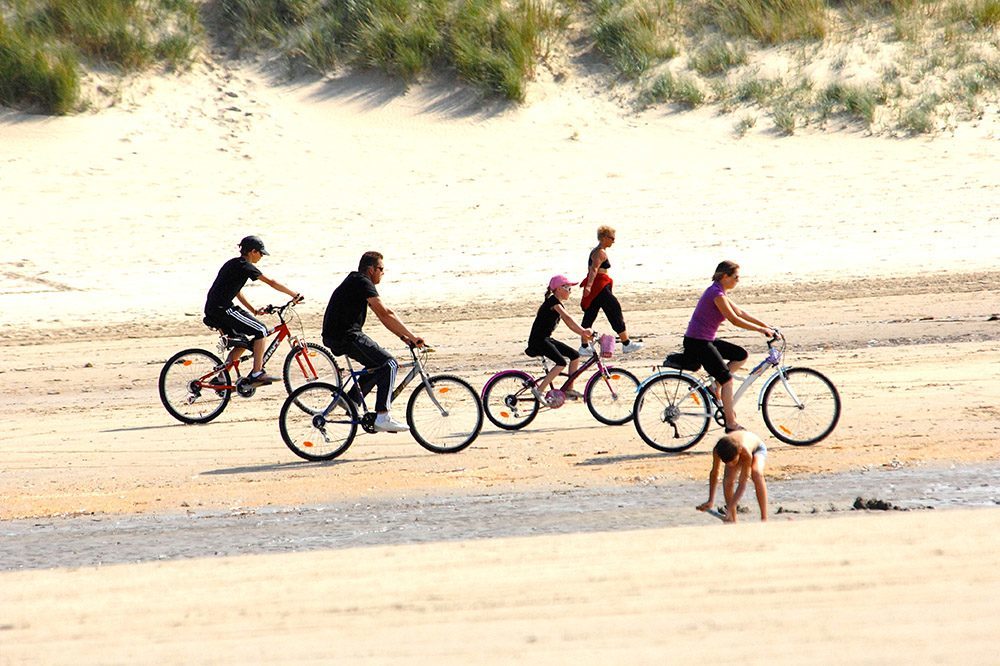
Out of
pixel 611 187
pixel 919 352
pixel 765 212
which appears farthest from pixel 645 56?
pixel 919 352

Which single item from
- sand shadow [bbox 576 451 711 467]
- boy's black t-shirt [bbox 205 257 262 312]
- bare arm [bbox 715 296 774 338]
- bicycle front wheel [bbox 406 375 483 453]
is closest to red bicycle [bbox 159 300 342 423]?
boy's black t-shirt [bbox 205 257 262 312]

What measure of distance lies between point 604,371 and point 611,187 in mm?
12003

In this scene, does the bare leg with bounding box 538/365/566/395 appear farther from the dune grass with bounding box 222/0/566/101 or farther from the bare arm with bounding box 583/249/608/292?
the dune grass with bounding box 222/0/566/101

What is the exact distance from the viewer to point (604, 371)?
35.6 ft

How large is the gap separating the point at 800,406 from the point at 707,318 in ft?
3.50

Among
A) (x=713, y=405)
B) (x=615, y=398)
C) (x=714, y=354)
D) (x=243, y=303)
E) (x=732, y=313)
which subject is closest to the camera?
(x=732, y=313)

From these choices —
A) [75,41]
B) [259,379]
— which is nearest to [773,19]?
[75,41]

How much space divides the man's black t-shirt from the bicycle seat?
2.30 meters

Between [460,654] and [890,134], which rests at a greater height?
[890,134]

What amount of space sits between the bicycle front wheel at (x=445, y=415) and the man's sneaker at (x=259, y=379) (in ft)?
7.56

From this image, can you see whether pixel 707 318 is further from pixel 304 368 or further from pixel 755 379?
pixel 304 368

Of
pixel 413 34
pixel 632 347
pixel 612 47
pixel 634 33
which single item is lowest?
pixel 632 347

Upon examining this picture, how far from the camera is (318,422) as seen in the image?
10031 mm

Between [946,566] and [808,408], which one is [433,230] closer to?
[808,408]
